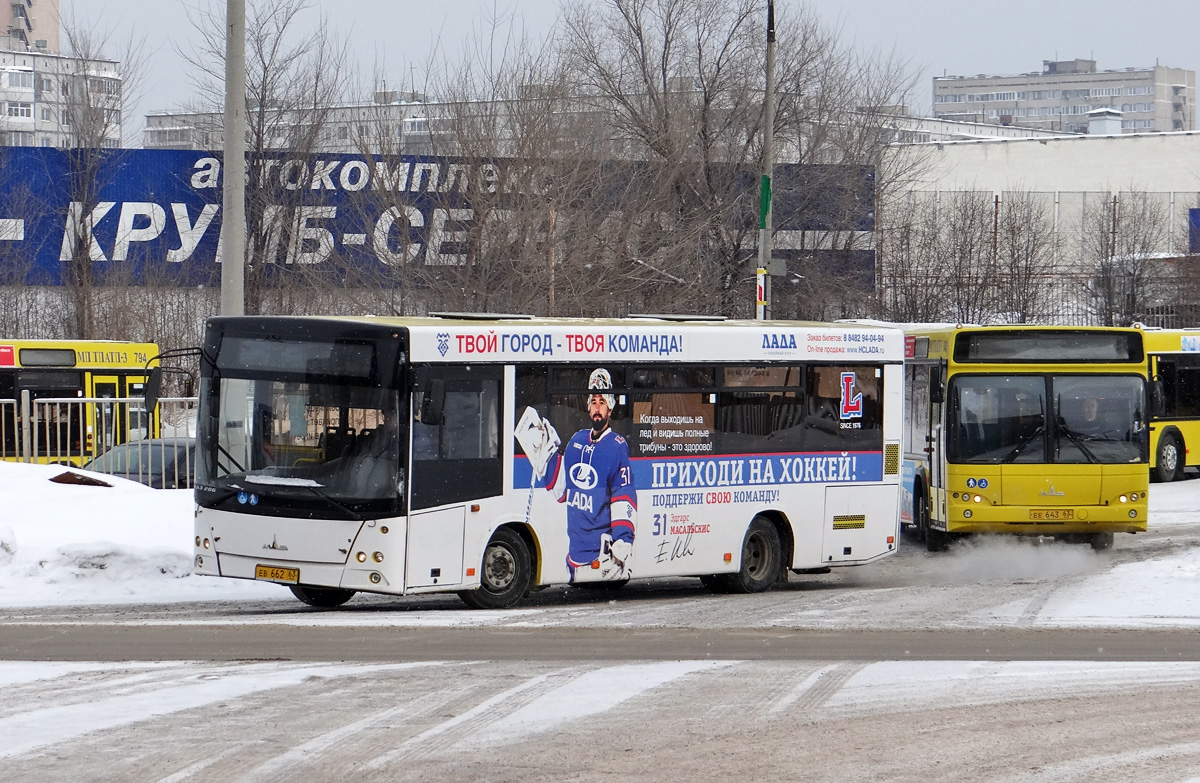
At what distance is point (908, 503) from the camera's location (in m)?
21.2

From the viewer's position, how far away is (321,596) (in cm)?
1429

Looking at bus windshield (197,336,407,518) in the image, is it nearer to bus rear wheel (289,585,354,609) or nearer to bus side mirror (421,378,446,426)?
bus side mirror (421,378,446,426)

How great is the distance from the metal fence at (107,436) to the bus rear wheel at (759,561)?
7.30 metres

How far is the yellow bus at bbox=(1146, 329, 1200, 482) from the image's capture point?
31.0m

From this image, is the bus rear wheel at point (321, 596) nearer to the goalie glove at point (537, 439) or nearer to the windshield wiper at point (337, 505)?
the windshield wiper at point (337, 505)

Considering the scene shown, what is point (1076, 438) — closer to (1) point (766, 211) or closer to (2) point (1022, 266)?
(1) point (766, 211)

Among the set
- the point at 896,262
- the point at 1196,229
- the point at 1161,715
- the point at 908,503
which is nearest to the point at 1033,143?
the point at 1196,229

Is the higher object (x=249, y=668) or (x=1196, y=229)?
(x=1196, y=229)

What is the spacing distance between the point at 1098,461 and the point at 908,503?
3208 millimetres

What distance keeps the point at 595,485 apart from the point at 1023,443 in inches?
260

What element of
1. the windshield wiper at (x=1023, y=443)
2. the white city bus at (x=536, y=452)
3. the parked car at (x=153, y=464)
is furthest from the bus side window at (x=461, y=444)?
the windshield wiper at (x=1023, y=443)

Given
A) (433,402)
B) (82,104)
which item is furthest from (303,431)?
(82,104)

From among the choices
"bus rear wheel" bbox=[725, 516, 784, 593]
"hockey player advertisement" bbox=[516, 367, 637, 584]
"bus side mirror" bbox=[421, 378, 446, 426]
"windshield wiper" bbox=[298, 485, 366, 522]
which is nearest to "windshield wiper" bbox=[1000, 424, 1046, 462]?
"bus rear wheel" bbox=[725, 516, 784, 593]

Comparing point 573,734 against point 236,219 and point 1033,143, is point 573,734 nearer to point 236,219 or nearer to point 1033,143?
point 236,219
